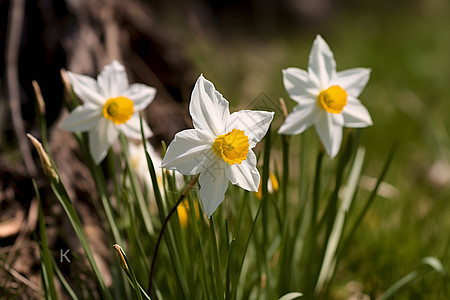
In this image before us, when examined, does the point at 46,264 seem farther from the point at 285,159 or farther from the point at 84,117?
the point at 285,159

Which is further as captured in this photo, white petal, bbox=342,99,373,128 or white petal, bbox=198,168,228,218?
white petal, bbox=342,99,373,128

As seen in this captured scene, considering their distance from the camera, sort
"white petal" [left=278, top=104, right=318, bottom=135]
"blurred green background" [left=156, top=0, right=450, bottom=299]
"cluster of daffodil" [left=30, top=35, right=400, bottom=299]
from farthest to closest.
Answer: "blurred green background" [left=156, top=0, right=450, bottom=299]
"white petal" [left=278, top=104, right=318, bottom=135]
"cluster of daffodil" [left=30, top=35, right=400, bottom=299]

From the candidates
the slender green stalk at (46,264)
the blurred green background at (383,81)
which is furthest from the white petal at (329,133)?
the slender green stalk at (46,264)

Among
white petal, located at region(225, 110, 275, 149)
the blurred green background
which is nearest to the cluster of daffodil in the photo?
white petal, located at region(225, 110, 275, 149)

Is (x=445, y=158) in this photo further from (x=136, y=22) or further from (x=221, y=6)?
(x=221, y=6)

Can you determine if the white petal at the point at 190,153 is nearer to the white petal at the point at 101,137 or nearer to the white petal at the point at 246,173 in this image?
the white petal at the point at 246,173

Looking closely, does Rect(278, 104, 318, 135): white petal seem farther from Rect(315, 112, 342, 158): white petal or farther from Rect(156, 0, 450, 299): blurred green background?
Rect(156, 0, 450, 299): blurred green background

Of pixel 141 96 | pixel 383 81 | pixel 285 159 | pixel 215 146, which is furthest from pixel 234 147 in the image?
pixel 383 81
